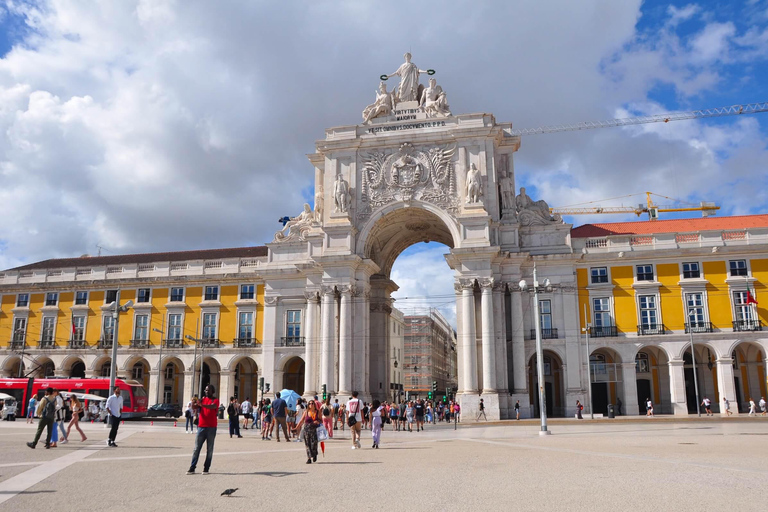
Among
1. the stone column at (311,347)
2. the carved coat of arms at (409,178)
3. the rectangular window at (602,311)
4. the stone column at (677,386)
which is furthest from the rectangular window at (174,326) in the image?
the stone column at (677,386)

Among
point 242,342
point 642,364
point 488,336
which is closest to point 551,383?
point 642,364

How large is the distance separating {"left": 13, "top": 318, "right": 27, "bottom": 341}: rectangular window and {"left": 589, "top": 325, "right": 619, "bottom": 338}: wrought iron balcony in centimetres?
5272

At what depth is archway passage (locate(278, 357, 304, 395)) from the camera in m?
57.2

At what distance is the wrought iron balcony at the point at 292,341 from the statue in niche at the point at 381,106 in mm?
19171

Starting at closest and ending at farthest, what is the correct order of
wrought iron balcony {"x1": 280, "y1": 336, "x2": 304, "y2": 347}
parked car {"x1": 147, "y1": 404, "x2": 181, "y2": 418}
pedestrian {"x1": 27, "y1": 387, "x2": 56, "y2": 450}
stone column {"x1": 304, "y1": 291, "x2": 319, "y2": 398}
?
pedestrian {"x1": 27, "y1": 387, "x2": 56, "y2": 450}, stone column {"x1": 304, "y1": 291, "x2": 319, "y2": 398}, parked car {"x1": 147, "y1": 404, "x2": 181, "y2": 418}, wrought iron balcony {"x1": 280, "y1": 336, "x2": 304, "y2": 347}

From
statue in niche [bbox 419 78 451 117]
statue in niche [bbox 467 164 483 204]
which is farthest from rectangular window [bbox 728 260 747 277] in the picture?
statue in niche [bbox 419 78 451 117]

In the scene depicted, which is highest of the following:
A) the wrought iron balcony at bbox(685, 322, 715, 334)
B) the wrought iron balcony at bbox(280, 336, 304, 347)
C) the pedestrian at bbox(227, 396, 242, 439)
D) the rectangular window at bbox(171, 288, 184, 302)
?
the rectangular window at bbox(171, 288, 184, 302)

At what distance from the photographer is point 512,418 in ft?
152

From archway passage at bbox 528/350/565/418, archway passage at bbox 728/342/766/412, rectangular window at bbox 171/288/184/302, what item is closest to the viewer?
archway passage at bbox 728/342/766/412

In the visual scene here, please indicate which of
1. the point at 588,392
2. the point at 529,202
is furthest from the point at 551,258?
the point at 588,392

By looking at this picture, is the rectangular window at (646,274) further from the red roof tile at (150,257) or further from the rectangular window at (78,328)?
the rectangular window at (78,328)

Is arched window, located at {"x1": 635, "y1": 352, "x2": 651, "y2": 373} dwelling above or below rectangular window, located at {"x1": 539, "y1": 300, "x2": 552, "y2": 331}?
below

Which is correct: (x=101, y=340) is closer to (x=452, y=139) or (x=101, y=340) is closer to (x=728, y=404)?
(x=452, y=139)

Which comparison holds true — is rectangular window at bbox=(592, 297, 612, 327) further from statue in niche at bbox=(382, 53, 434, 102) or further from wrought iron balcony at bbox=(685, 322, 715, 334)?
statue in niche at bbox=(382, 53, 434, 102)
